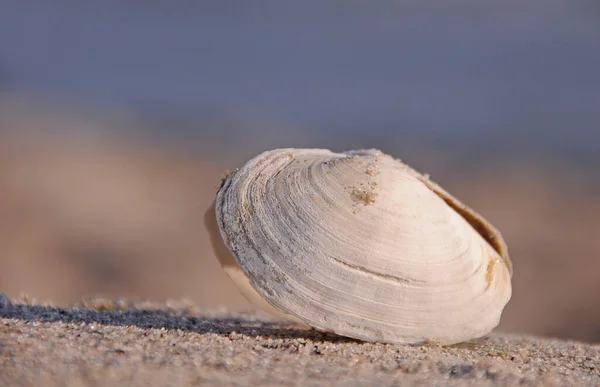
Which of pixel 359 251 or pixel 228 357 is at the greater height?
pixel 359 251

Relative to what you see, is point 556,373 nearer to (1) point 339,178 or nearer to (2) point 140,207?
(1) point 339,178

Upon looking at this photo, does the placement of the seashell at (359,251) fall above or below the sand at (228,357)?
above

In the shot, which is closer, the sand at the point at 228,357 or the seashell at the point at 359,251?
the sand at the point at 228,357

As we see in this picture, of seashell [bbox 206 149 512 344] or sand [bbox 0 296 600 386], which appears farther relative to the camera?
seashell [bbox 206 149 512 344]

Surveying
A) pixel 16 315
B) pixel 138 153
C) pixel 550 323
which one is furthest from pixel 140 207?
pixel 16 315

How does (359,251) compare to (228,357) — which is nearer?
(228,357)
